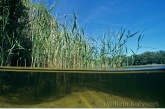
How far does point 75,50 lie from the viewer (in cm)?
416

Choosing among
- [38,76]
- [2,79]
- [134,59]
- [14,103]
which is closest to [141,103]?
[134,59]

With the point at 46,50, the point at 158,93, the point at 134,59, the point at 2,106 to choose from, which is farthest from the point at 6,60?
the point at 158,93

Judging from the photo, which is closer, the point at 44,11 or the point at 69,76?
the point at 69,76

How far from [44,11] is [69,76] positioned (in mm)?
2063

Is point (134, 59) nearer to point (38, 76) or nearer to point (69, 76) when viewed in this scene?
point (69, 76)

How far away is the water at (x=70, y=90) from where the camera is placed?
2.62 metres

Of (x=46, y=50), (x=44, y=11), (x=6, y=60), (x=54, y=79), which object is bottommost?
(x=54, y=79)

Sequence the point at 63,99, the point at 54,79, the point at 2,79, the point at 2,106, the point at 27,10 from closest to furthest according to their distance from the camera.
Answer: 1. the point at 2,106
2. the point at 63,99
3. the point at 2,79
4. the point at 54,79
5. the point at 27,10

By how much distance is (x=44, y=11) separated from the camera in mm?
4172

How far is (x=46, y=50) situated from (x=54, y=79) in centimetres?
103

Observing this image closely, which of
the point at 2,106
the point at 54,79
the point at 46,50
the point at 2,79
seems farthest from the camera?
the point at 46,50

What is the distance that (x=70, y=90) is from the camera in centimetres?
291

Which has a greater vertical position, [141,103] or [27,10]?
[27,10]

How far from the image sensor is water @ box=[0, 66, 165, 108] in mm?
2625
